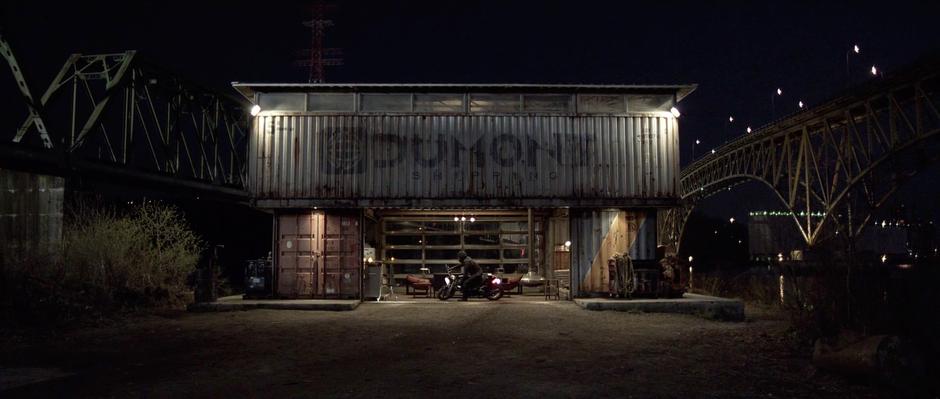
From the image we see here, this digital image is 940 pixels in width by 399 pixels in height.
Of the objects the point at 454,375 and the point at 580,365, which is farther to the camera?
the point at 580,365

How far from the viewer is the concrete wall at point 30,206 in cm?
2358

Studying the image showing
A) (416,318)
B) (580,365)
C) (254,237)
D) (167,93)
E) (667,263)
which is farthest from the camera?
(254,237)

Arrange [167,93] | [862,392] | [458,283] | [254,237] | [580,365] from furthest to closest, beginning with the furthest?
[254,237], [167,93], [458,283], [580,365], [862,392]

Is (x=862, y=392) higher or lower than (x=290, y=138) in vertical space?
lower

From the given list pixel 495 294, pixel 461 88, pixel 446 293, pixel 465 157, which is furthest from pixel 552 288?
pixel 461 88

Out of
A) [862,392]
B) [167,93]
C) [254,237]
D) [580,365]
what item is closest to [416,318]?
[580,365]

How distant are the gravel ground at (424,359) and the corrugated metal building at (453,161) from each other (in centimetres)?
420

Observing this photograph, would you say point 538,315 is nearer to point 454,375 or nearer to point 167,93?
point 454,375

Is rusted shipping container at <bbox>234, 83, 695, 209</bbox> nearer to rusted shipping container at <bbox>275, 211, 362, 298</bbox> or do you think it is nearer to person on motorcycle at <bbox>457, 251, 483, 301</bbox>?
rusted shipping container at <bbox>275, 211, 362, 298</bbox>

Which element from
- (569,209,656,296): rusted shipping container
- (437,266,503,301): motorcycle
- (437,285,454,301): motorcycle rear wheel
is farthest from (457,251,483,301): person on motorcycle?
(569,209,656,296): rusted shipping container

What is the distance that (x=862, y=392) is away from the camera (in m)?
7.84

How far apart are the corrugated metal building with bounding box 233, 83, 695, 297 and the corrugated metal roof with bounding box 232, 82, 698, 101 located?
0.04 m

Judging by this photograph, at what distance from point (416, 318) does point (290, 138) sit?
23.5 feet

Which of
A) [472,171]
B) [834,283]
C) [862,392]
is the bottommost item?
[862,392]
